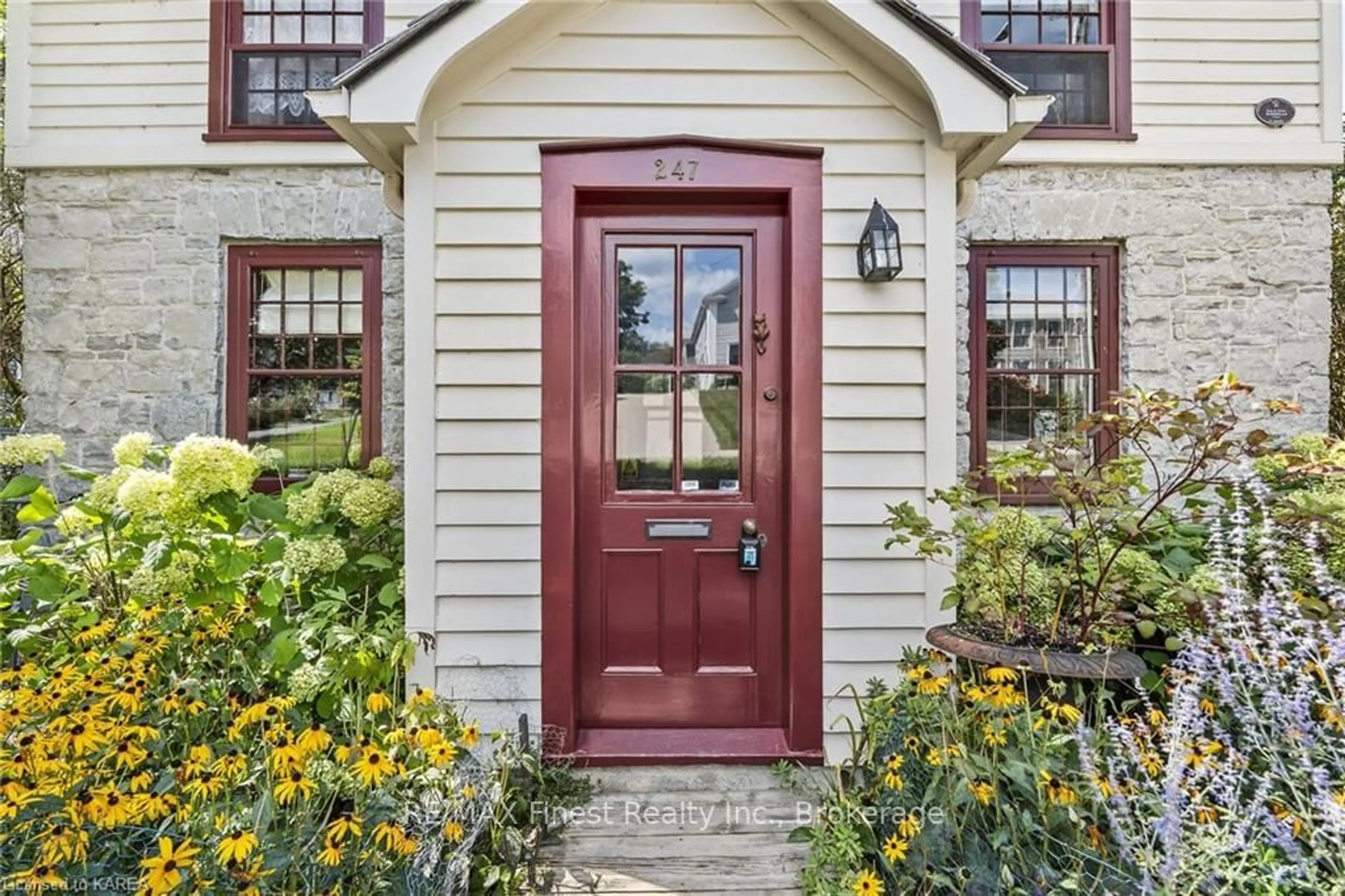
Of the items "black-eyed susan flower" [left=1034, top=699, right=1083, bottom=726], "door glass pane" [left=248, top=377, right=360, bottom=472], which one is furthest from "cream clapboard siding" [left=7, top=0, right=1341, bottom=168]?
"black-eyed susan flower" [left=1034, top=699, right=1083, bottom=726]

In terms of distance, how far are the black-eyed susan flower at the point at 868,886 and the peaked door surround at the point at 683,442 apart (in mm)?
850

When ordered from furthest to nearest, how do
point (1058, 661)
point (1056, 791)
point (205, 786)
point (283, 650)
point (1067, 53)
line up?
point (1067, 53), point (283, 650), point (1058, 661), point (1056, 791), point (205, 786)

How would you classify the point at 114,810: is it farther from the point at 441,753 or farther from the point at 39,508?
the point at 39,508

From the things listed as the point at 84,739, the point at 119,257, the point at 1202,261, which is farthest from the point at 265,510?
the point at 1202,261

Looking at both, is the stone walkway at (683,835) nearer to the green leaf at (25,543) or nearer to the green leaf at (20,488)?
the green leaf at (25,543)

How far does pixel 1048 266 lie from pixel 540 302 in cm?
344

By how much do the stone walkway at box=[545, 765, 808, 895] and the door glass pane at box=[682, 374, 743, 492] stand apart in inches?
45.4

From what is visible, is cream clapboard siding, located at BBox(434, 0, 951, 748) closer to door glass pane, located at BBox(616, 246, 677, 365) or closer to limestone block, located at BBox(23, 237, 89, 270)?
door glass pane, located at BBox(616, 246, 677, 365)

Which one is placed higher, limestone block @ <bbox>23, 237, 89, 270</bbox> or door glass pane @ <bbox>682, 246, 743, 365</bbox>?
limestone block @ <bbox>23, 237, 89, 270</bbox>

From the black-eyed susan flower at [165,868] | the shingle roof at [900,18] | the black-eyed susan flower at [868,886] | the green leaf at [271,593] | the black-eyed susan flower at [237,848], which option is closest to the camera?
the black-eyed susan flower at [165,868]

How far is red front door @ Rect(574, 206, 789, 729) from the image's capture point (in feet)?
9.62

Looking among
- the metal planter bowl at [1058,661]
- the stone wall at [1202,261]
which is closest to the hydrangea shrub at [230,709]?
the metal planter bowl at [1058,661]

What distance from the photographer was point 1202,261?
444 cm

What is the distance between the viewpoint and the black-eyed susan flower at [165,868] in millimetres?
1396
